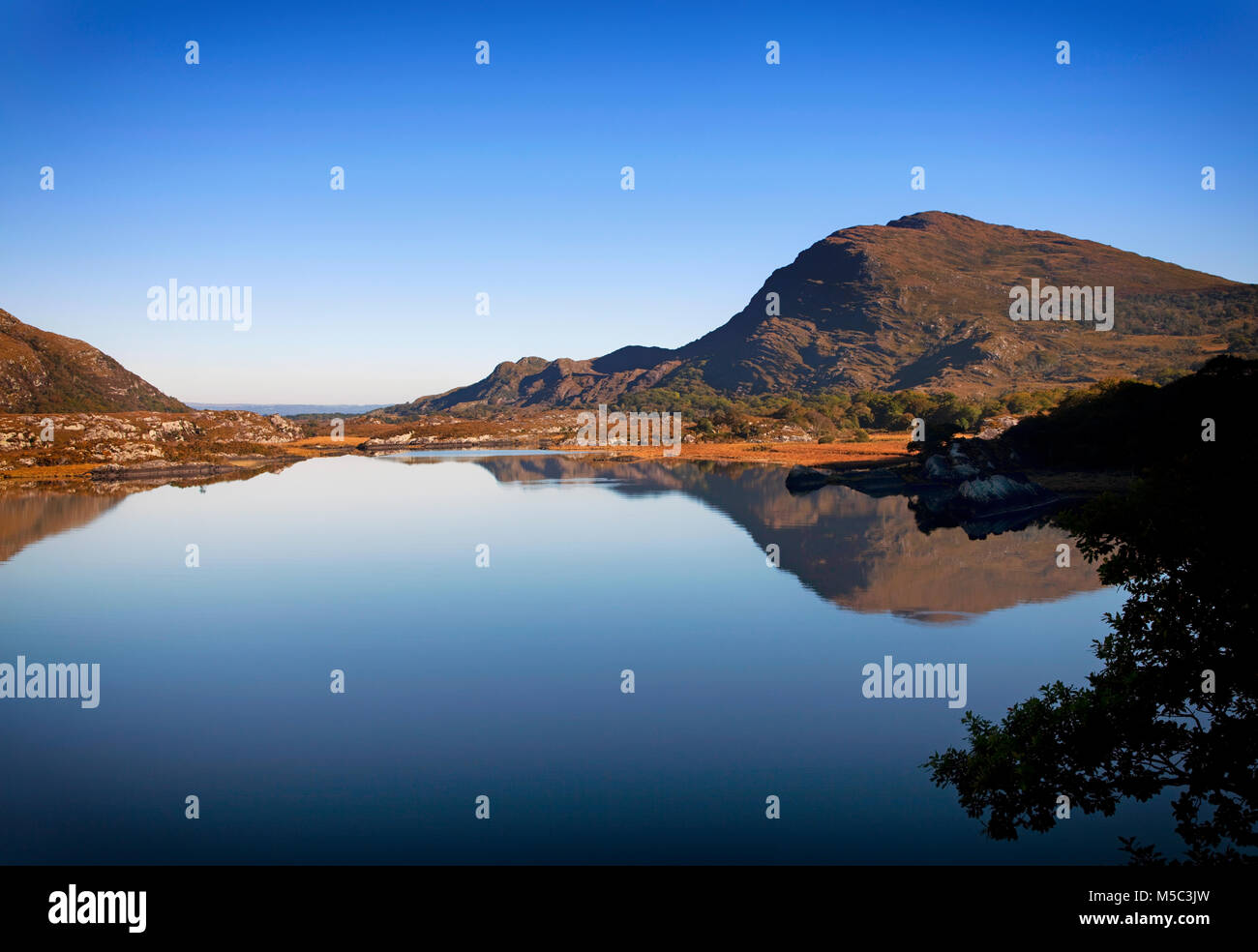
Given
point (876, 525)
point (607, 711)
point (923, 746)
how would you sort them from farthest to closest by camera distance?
point (876, 525), point (607, 711), point (923, 746)

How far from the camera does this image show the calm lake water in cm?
1420

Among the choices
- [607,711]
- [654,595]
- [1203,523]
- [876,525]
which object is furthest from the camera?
[876,525]

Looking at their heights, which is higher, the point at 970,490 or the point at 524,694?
the point at 970,490

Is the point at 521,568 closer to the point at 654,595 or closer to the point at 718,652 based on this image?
the point at 654,595

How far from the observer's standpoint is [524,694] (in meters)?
21.3

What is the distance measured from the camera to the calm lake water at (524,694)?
46.6 feet

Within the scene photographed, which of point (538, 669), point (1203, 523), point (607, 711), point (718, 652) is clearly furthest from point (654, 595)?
point (1203, 523)

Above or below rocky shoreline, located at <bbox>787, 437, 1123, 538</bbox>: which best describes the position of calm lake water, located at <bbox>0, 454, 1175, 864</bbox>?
below

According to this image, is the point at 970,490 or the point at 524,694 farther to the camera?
the point at 970,490

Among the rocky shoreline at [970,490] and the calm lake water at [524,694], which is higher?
the rocky shoreline at [970,490]

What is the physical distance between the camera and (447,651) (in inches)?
999

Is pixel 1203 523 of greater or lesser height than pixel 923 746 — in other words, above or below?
above

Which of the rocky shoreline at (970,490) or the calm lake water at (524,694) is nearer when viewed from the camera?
the calm lake water at (524,694)
